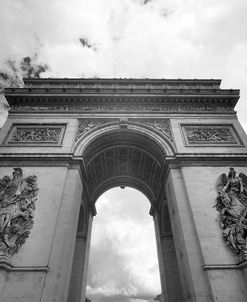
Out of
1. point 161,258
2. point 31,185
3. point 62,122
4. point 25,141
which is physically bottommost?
point 161,258

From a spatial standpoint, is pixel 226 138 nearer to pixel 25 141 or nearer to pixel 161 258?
pixel 161 258

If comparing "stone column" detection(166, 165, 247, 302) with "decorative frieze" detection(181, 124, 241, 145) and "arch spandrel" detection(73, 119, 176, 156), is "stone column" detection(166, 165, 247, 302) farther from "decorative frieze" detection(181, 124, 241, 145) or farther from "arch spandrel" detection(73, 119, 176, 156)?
"decorative frieze" detection(181, 124, 241, 145)

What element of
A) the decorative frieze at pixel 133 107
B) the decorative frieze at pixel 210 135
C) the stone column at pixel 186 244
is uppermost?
the decorative frieze at pixel 133 107

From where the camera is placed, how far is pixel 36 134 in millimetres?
13016

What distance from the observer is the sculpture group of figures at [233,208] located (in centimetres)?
872

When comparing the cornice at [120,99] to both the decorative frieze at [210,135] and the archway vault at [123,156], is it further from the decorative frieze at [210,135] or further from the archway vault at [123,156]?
the archway vault at [123,156]

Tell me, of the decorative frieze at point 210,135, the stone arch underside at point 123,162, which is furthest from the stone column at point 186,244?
the decorative frieze at point 210,135

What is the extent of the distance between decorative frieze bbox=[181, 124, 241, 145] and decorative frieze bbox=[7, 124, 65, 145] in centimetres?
841

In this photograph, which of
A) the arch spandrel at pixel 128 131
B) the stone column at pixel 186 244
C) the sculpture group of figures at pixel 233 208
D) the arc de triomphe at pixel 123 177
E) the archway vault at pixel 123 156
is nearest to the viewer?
the stone column at pixel 186 244

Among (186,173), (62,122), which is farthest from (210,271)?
(62,122)

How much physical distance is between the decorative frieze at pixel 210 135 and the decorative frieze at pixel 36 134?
8408 mm

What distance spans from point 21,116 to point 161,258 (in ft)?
47.6

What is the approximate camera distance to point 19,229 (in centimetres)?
887

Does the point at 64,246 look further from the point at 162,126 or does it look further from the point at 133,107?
the point at 133,107
